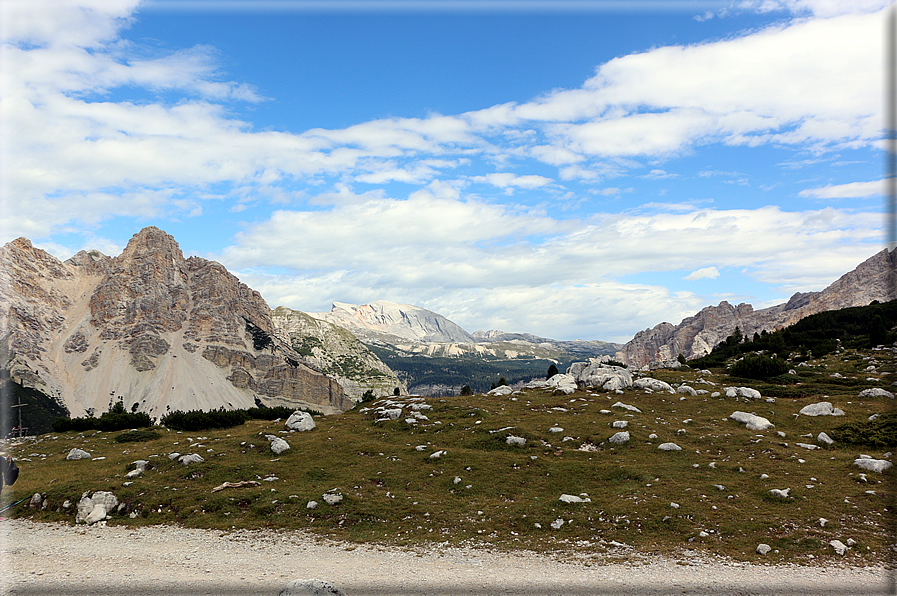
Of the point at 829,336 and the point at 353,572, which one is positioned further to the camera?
the point at 829,336

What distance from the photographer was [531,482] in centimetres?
2427

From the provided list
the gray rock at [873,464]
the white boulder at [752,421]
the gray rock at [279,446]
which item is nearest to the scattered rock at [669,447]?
the gray rock at [873,464]

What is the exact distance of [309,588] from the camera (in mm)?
10883

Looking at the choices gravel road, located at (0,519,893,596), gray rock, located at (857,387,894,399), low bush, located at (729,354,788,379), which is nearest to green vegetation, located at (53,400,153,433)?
gravel road, located at (0,519,893,596)

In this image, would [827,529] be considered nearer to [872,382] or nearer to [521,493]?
[521,493]

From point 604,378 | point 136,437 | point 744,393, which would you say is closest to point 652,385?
point 604,378

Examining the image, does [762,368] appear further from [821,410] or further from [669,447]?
[669,447]

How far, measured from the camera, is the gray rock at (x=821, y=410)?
3288 centimetres

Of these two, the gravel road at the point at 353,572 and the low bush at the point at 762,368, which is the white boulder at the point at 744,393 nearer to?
the low bush at the point at 762,368

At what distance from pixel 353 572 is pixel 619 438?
2005cm

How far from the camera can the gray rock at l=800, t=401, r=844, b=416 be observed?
32875mm

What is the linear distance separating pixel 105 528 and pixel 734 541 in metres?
28.1

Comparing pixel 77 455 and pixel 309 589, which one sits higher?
pixel 309 589

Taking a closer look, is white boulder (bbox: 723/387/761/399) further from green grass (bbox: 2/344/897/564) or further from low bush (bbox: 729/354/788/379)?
low bush (bbox: 729/354/788/379)
